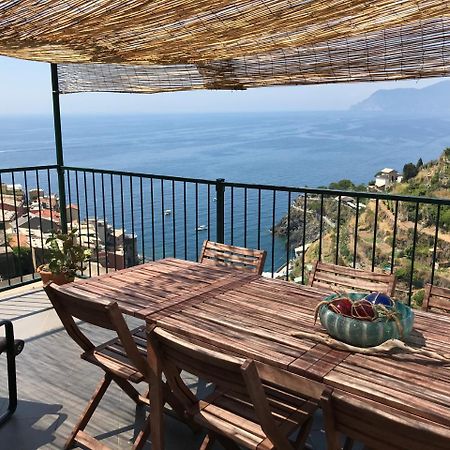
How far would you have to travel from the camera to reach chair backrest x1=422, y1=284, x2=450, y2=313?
2357 mm

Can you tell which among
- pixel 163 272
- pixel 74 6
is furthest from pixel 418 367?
pixel 74 6

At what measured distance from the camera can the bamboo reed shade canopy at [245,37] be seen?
2.38 meters

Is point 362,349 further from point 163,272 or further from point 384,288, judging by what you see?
point 163,272

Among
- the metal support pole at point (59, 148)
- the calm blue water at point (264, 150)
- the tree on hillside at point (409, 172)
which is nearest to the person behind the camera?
the metal support pole at point (59, 148)

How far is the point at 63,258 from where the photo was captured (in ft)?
15.1

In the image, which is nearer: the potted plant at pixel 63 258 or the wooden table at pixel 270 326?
the wooden table at pixel 270 326

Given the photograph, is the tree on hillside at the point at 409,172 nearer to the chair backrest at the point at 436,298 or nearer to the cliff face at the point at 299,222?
the cliff face at the point at 299,222

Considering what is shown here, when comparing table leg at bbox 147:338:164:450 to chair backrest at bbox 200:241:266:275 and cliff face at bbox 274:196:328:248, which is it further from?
cliff face at bbox 274:196:328:248

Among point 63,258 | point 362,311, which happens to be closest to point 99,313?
point 362,311

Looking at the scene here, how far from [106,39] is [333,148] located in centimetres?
5723

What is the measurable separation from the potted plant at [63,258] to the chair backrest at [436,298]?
3.30 meters

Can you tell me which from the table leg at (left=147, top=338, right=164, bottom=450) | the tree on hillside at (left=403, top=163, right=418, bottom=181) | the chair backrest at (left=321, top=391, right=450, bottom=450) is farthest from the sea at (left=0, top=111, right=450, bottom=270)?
the chair backrest at (left=321, top=391, right=450, bottom=450)

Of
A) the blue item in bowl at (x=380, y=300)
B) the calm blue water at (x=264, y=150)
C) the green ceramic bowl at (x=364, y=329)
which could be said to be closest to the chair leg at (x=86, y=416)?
the green ceramic bowl at (x=364, y=329)

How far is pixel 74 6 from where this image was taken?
242 centimetres
